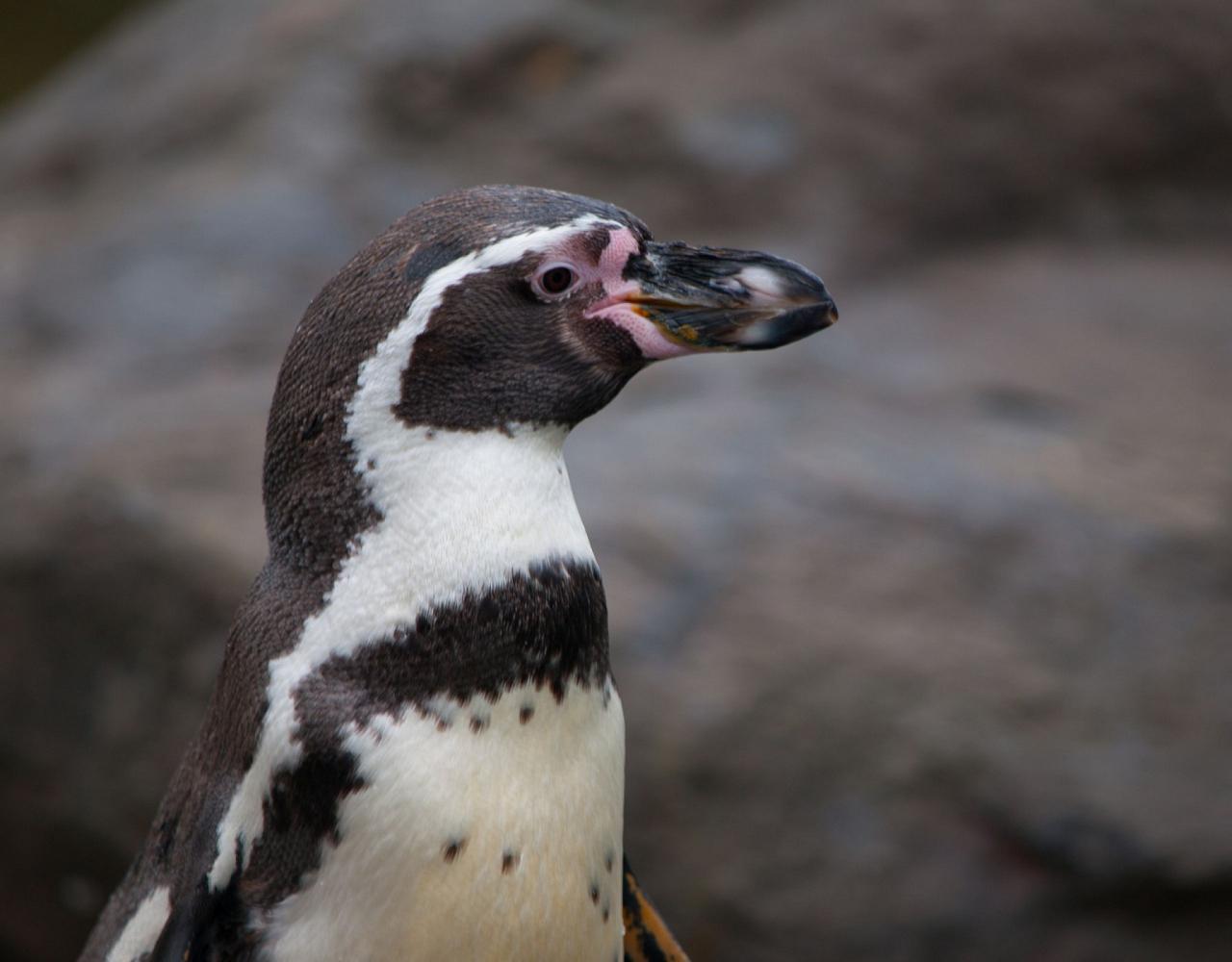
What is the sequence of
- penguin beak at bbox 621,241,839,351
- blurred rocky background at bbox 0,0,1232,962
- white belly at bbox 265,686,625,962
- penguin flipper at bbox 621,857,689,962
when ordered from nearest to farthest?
white belly at bbox 265,686,625,962
penguin beak at bbox 621,241,839,351
penguin flipper at bbox 621,857,689,962
blurred rocky background at bbox 0,0,1232,962

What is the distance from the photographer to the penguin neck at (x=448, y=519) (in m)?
1.40

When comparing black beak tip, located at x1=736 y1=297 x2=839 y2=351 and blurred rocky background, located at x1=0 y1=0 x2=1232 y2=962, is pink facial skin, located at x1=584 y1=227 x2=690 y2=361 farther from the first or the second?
blurred rocky background, located at x1=0 y1=0 x2=1232 y2=962

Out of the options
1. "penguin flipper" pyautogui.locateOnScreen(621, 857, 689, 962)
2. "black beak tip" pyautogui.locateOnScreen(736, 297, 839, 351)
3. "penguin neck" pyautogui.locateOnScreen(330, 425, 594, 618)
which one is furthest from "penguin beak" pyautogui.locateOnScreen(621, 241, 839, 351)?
"penguin flipper" pyautogui.locateOnScreen(621, 857, 689, 962)

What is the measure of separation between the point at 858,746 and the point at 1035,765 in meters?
0.36

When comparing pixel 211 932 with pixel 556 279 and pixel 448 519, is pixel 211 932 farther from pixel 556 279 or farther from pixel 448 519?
pixel 556 279

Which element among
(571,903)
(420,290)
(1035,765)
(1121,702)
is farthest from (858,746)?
(420,290)

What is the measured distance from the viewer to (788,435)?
11.3ft

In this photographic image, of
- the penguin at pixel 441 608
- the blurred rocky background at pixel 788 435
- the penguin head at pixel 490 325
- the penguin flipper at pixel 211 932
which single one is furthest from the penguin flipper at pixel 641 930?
the blurred rocky background at pixel 788 435

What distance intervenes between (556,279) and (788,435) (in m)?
2.04

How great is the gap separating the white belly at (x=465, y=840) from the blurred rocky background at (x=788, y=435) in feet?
5.25

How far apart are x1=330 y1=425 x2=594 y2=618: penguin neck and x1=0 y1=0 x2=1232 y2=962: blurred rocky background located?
170cm

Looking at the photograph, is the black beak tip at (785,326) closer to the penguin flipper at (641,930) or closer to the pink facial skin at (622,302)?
the pink facial skin at (622,302)

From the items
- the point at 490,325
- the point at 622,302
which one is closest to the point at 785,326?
the point at 622,302

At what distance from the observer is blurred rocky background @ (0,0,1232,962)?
309 cm
